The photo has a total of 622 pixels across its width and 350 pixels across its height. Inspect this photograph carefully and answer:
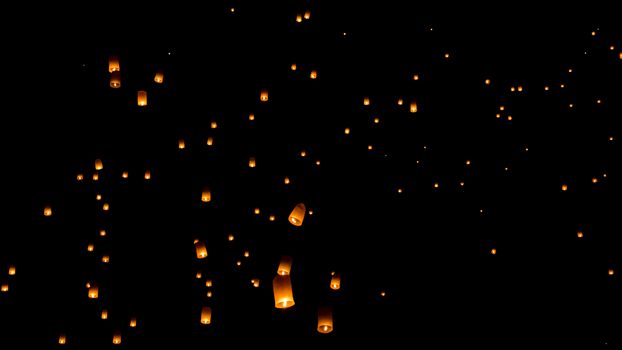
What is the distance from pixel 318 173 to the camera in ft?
12.6

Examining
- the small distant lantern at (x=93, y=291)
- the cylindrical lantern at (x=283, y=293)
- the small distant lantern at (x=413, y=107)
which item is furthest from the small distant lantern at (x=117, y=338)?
the small distant lantern at (x=413, y=107)

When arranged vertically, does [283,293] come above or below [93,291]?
below

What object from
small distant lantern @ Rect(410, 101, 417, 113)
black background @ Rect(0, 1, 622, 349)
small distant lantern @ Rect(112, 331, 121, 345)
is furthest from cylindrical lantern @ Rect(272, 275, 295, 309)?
small distant lantern @ Rect(410, 101, 417, 113)

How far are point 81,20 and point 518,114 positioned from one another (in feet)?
10.4

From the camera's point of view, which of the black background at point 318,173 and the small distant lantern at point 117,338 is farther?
the black background at point 318,173

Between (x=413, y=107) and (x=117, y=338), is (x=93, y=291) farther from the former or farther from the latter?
(x=413, y=107)

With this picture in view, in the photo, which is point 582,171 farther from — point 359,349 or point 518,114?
point 359,349

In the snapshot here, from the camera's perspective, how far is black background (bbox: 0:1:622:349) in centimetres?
364

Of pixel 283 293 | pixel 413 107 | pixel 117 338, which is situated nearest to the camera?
pixel 283 293

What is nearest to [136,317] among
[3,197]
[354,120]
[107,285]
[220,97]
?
[107,285]

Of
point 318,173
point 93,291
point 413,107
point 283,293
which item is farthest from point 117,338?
point 413,107

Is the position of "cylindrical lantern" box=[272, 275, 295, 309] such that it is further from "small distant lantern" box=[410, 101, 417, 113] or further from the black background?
"small distant lantern" box=[410, 101, 417, 113]

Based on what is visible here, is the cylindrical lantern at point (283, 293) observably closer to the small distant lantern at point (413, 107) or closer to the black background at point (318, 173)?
the black background at point (318, 173)

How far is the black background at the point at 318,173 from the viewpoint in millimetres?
3637
